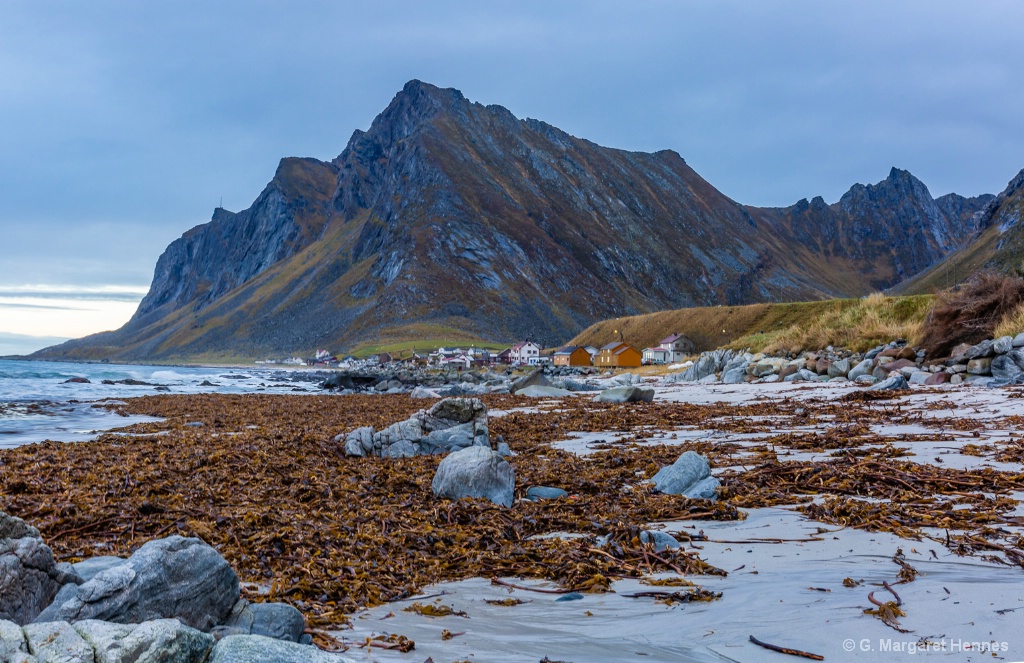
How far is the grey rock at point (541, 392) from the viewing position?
2644cm

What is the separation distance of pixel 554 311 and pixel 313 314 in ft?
203

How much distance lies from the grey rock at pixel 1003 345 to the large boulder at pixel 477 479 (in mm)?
15277

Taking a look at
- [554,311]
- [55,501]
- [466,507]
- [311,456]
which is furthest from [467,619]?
[554,311]

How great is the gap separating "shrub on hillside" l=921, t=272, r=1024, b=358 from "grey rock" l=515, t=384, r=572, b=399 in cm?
1280

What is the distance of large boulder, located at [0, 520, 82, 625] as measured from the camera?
3.20 metres

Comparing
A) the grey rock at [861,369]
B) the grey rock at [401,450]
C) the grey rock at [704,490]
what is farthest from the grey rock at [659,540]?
the grey rock at [861,369]

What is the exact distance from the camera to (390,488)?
7.90m

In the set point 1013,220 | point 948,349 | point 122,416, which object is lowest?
point 122,416

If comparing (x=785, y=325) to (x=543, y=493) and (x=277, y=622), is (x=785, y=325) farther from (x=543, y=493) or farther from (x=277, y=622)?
(x=277, y=622)

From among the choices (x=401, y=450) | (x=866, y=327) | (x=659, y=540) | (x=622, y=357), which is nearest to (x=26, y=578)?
(x=659, y=540)

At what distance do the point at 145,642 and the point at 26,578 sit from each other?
1.31 metres

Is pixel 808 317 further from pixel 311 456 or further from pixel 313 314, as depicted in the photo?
pixel 313 314

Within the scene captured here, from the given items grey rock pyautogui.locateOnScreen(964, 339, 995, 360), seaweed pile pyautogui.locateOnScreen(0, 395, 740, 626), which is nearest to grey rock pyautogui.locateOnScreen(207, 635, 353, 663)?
seaweed pile pyautogui.locateOnScreen(0, 395, 740, 626)

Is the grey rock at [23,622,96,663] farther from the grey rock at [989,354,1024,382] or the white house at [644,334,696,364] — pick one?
the white house at [644,334,696,364]
